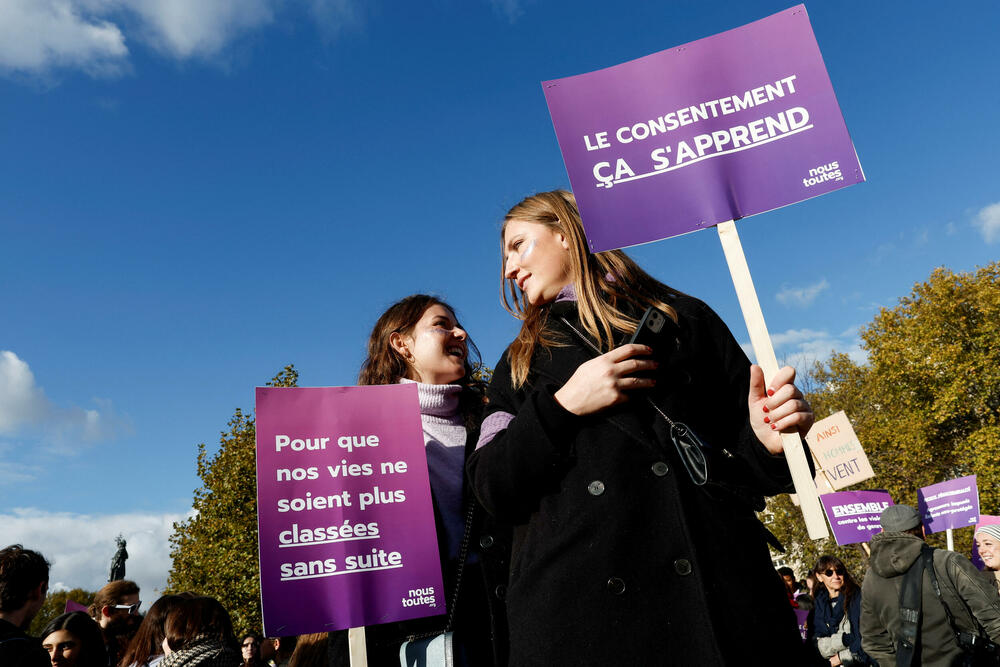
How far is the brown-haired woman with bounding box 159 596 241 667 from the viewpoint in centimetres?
484

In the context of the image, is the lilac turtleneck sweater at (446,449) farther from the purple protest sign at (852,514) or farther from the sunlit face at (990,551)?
the purple protest sign at (852,514)

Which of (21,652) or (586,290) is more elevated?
(586,290)

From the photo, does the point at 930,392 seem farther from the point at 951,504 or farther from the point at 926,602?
the point at 926,602

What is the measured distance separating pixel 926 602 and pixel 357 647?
184 inches

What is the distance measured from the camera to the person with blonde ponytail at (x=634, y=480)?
1971 millimetres

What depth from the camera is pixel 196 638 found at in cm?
492

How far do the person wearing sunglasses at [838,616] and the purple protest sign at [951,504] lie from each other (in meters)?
2.65

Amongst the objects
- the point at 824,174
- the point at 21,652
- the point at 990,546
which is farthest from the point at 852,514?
the point at 21,652

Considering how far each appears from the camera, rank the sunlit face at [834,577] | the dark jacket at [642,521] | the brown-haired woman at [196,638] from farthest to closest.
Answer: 1. the sunlit face at [834,577]
2. the brown-haired woman at [196,638]
3. the dark jacket at [642,521]

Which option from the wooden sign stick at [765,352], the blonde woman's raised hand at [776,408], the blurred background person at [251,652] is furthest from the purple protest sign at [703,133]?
the blurred background person at [251,652]

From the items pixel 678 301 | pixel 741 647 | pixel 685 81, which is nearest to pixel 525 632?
pixel 741 647

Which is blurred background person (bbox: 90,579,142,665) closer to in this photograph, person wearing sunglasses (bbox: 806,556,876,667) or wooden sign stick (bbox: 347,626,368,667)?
wooden sign stick (bbox: 347,626,368,667)

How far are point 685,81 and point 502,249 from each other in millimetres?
911

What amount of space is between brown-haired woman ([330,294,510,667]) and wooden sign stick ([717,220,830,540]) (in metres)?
1.16
